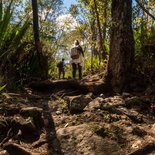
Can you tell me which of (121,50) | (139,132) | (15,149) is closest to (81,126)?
(139,132)

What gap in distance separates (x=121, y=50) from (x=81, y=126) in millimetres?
2401

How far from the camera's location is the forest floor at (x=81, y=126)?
3.96m

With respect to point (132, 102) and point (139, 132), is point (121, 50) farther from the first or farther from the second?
point (139, 132)

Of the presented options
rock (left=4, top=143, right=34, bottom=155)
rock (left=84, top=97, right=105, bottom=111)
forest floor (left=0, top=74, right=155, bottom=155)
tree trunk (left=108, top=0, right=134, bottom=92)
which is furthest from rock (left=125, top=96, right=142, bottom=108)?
rock (left=4, top=143, right=34, bottom=155)

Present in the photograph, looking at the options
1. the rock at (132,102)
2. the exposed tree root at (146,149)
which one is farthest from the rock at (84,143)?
the rock at (132,102)

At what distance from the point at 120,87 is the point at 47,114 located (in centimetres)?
168

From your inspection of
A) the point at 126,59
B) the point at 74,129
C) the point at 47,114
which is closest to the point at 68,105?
the point at 47,114

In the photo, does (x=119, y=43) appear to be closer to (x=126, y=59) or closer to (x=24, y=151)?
(x=126, y=59)

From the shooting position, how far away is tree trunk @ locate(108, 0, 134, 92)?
639 centimetres

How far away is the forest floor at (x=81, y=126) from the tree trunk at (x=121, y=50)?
56 centimetres

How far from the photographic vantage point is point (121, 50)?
640cm

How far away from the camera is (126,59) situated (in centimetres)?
642

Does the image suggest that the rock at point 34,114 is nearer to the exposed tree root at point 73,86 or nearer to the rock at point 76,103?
the rock at point 76,103

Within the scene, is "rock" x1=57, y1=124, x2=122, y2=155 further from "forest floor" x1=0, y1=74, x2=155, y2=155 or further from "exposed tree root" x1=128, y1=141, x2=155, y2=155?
"exposed tree root" x1=128, y1=141, x2=155, y2=155
